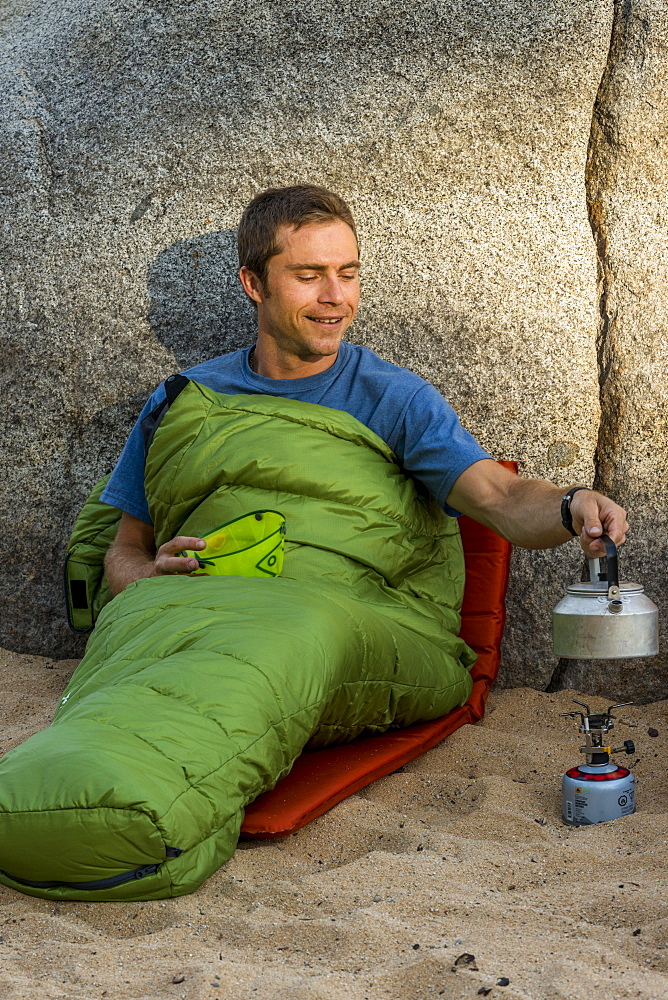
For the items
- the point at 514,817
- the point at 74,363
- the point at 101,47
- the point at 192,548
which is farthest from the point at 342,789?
the point at 101,47

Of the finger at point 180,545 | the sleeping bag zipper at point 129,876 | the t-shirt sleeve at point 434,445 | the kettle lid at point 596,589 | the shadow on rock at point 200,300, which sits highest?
the shadow on rock at point 200,300

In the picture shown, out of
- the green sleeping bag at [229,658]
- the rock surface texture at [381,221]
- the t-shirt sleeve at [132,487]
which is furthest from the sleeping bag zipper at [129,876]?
the rock surface texture at [381,221]

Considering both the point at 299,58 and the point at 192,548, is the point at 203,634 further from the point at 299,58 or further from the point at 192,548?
the point at 299,58

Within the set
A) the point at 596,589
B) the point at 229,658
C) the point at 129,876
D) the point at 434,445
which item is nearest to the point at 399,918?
the point at 129,876

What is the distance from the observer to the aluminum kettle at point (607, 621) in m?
1.91

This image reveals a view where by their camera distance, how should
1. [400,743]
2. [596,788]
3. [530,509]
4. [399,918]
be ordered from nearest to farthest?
[399,918]
[596,788]
[530,509]
[400,743]

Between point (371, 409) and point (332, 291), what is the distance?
1.11 ft

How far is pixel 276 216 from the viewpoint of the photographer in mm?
2795

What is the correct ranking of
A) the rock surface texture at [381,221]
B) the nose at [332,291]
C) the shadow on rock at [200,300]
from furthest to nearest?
the shadow on rock at [200,300] < the rock surface texture at [381,221] < the nose at [332,291]

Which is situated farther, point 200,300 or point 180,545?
point 200,300

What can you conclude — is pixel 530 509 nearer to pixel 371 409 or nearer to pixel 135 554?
pixel 371 409

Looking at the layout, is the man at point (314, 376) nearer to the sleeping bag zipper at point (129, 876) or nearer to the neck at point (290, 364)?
the neck at point (290, 364)

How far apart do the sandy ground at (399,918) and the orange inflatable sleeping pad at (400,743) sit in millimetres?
48

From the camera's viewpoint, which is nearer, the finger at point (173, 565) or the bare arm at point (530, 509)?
the bare arm at point (530, 509)
